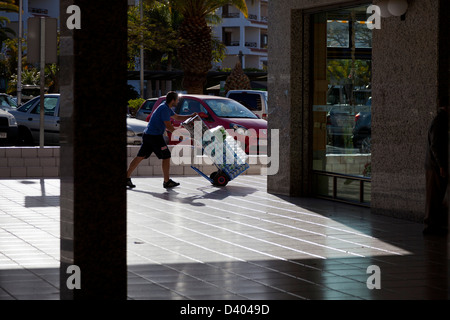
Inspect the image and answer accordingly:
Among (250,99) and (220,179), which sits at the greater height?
(250,99)

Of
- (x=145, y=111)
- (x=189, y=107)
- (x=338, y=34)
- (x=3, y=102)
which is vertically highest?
(x=338, y=34)

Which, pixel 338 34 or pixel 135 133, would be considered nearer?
pixel 338 34

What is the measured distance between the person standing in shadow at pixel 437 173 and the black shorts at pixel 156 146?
5.67m

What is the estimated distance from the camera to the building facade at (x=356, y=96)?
1052cm

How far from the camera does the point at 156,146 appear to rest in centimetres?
1450

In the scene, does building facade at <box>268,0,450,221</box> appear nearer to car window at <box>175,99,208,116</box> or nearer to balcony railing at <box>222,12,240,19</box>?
car window at <box>175,99,208,116</box>

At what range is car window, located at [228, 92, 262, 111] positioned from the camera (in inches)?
1008

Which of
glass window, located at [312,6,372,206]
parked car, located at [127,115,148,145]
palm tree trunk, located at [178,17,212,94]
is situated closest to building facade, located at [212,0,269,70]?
palm tree trunk, located at [178,17,212,94]

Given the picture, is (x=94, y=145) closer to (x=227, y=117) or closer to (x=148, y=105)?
(x=227, y=117)

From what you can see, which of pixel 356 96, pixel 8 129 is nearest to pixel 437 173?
pixel 356 96

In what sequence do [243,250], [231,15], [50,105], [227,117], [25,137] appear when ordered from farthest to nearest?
[231,15], [25,137], [50,105], [227,117], [243,250]

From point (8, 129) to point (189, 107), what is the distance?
15.1ft

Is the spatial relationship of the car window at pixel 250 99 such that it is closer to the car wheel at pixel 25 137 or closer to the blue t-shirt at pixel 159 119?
the car wheel at pixel 25 137
